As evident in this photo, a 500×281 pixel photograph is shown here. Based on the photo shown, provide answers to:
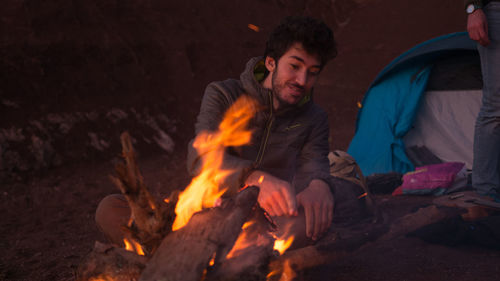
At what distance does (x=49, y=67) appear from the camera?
6055 mm

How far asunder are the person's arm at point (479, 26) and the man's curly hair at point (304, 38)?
1.66m

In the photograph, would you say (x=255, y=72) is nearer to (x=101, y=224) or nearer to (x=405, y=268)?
(x=101, y=224)

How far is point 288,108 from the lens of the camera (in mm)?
2645

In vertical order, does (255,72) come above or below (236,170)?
above

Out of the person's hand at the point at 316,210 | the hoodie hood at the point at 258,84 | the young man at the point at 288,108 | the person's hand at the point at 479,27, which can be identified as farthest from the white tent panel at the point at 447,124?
the person's hand at the point at 316,210

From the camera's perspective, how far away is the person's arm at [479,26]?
Result: 10.7 ft

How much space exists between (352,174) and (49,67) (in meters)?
5.27

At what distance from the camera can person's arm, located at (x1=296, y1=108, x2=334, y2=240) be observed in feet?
6.41

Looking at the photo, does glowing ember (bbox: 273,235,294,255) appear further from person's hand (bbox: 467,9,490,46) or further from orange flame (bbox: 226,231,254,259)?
person's hand (bbox: 467,9,490,46)

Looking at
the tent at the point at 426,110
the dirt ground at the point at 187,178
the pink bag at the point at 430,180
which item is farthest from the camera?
the tent at the point at 426,110

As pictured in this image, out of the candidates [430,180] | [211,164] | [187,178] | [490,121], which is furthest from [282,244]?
[187,178]

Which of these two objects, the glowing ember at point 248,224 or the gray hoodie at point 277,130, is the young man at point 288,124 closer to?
the gray hoodie at point 277,130

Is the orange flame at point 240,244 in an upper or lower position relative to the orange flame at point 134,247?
upper

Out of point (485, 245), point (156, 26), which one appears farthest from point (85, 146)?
point (485, 245)
